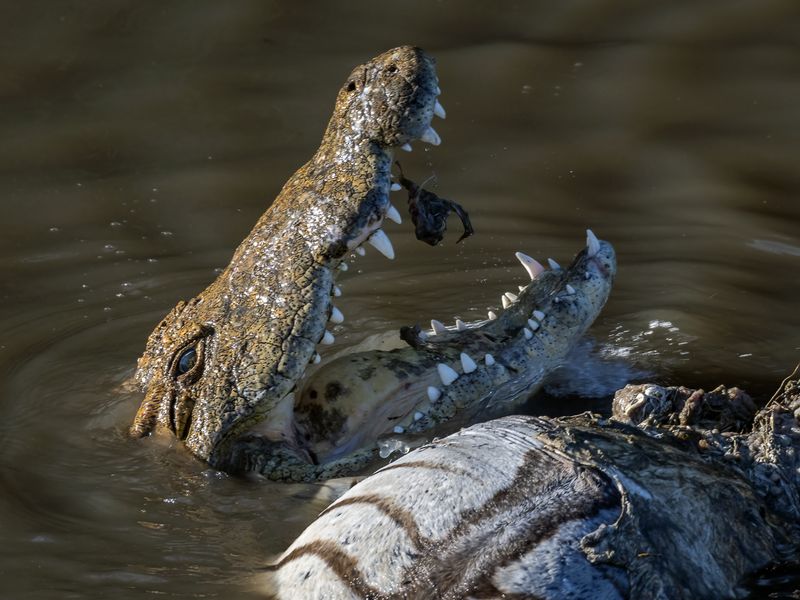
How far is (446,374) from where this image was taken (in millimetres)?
3840

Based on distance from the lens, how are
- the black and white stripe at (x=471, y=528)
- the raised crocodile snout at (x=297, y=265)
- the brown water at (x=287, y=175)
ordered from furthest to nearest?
the brown water at (x=287, y=175), the raised crocodile snout at (x=297, y=265), the black and white stripe at (x=471, y=528)

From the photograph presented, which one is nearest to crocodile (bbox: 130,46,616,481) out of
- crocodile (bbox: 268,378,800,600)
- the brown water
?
the brown water

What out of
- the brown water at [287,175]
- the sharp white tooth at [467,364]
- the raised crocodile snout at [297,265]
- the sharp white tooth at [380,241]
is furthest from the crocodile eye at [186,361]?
the sharp white tooth at [467,364]

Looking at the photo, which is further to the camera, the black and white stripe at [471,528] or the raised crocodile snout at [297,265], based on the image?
the raised crocodile snout at [297,265]

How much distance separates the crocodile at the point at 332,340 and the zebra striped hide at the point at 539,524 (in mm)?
901

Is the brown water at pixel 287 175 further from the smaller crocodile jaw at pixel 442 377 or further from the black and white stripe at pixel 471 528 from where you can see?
the black and white stripe at pixel 471 528

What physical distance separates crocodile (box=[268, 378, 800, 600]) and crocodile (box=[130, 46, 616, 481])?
80 cm

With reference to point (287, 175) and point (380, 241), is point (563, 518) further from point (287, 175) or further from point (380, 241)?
point (287, 175)

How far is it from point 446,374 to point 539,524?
1437 millimetres

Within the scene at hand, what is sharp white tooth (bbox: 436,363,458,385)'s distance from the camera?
383 centimetres

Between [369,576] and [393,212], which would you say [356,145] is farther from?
[369,576]

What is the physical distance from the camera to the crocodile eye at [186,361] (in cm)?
383

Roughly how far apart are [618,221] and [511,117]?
125 cm

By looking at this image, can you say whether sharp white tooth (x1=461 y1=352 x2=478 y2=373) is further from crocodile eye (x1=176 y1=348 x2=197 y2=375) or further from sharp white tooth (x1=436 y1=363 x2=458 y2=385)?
crocodile eye (x1=176 y1=348 x2=197 y2=375)
